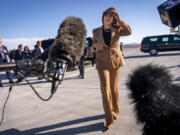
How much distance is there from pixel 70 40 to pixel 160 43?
16854 mm

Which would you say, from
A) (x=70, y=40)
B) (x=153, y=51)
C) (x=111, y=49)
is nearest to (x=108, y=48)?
(x=111, y=49)

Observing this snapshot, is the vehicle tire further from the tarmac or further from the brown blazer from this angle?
the brown blazer

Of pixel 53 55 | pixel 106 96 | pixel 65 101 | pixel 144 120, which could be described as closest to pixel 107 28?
pixel 106 96

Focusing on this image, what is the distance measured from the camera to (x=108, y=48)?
2717 mm

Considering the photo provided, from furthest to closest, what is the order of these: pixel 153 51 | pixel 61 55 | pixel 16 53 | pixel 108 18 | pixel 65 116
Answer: pixel 153 51
pixel 16 53
pixel 65 116
pixel 108 18
pixel 61 55

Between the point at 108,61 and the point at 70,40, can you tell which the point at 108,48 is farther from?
the point at 70,40

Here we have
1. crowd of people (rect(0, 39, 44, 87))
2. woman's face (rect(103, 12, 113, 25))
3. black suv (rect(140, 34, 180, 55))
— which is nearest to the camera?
woman's face (rect(103, 12, 113, 25))

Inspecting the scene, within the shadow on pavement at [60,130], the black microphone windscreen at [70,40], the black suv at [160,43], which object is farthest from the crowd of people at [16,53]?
the black suv at [160,43]

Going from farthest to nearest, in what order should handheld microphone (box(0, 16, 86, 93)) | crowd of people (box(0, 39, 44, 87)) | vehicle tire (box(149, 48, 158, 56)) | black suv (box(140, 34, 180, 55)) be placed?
1. vehicle tire (box(149, 48, 158, 56))
2. black suv (box(140, 34, 180, 55))
3. crowd of people (box(0, 39, 44, 87))
4. handheld microphone (box(0, 16, 86, 93))

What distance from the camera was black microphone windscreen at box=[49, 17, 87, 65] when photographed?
4.35 feet

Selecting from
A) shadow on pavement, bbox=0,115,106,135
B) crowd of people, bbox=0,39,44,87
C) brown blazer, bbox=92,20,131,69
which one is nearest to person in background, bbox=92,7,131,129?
brown blazer, bbox=92,20,131,69

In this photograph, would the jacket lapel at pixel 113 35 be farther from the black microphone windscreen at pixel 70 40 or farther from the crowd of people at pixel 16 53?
the crowd of people at pixel 16 53

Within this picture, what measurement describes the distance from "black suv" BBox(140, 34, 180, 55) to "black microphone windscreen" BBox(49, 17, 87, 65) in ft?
53.1

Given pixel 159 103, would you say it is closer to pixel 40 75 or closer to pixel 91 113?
pixel 40 75
